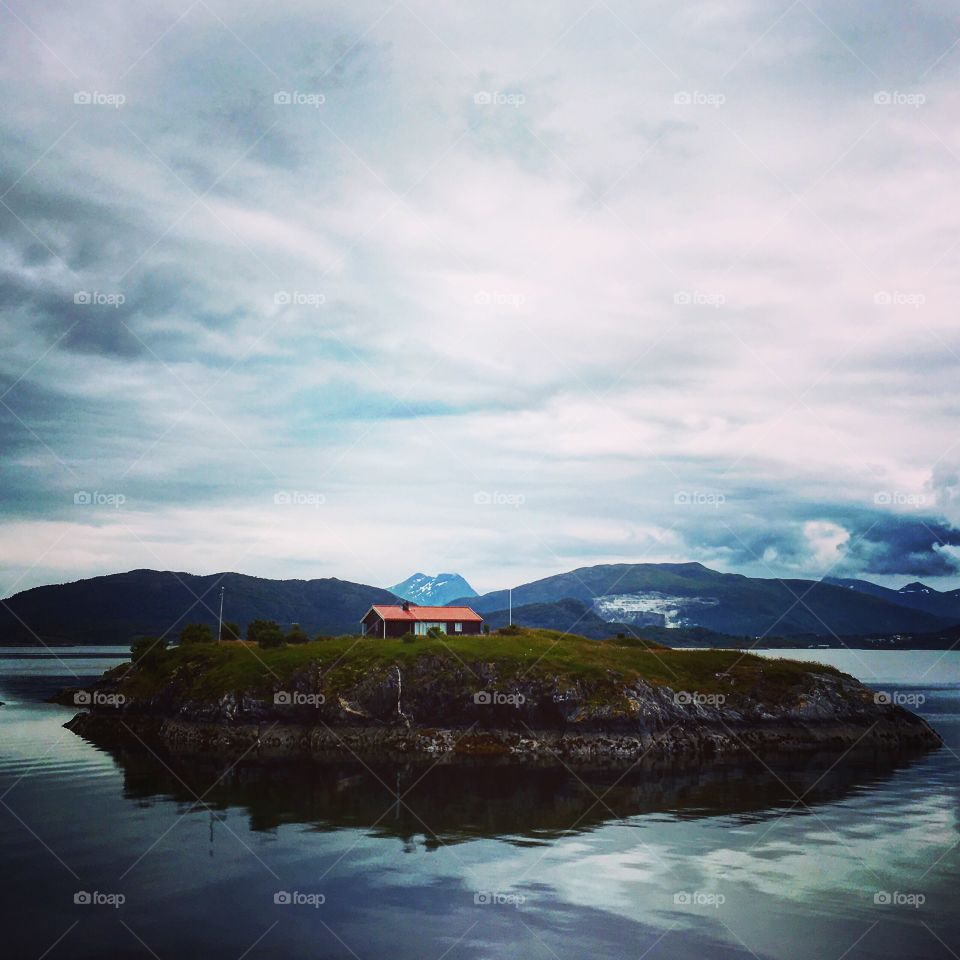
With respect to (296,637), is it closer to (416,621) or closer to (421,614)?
(416,621)

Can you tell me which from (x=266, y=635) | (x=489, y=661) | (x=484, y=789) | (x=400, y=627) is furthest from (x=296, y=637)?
(x=484, y=789)

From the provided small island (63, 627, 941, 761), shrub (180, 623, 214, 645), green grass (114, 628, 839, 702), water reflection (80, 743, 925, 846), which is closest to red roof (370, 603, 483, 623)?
green grass (114, 628, 839, 702)

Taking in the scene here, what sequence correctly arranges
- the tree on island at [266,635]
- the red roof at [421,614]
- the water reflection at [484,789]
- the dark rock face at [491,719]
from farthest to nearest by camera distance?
the red roof at [421,614] < the tree on island at [266,635] < the dark rock face at [491,719] < the water reflection at [484,789]

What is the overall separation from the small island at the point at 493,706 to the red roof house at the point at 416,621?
11.1 m

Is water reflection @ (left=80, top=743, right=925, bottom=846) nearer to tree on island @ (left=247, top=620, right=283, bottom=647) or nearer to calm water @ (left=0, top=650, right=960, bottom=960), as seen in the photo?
calm water @ (left=0, top=650, right=960, bottom=960)

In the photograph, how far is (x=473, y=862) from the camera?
44.2 metres

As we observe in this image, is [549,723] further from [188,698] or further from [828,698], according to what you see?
[188,698]

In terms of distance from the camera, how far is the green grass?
88.7 m

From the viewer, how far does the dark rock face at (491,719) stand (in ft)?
270

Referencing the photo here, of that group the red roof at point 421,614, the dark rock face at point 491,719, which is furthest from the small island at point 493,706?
the red roof at point 421,614

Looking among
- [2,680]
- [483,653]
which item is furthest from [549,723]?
[2,680]

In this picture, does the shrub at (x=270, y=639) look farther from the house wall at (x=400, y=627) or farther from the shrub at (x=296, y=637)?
the house wall at (x=400, y=627)

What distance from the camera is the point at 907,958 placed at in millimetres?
31750

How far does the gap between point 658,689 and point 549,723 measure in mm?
13732
